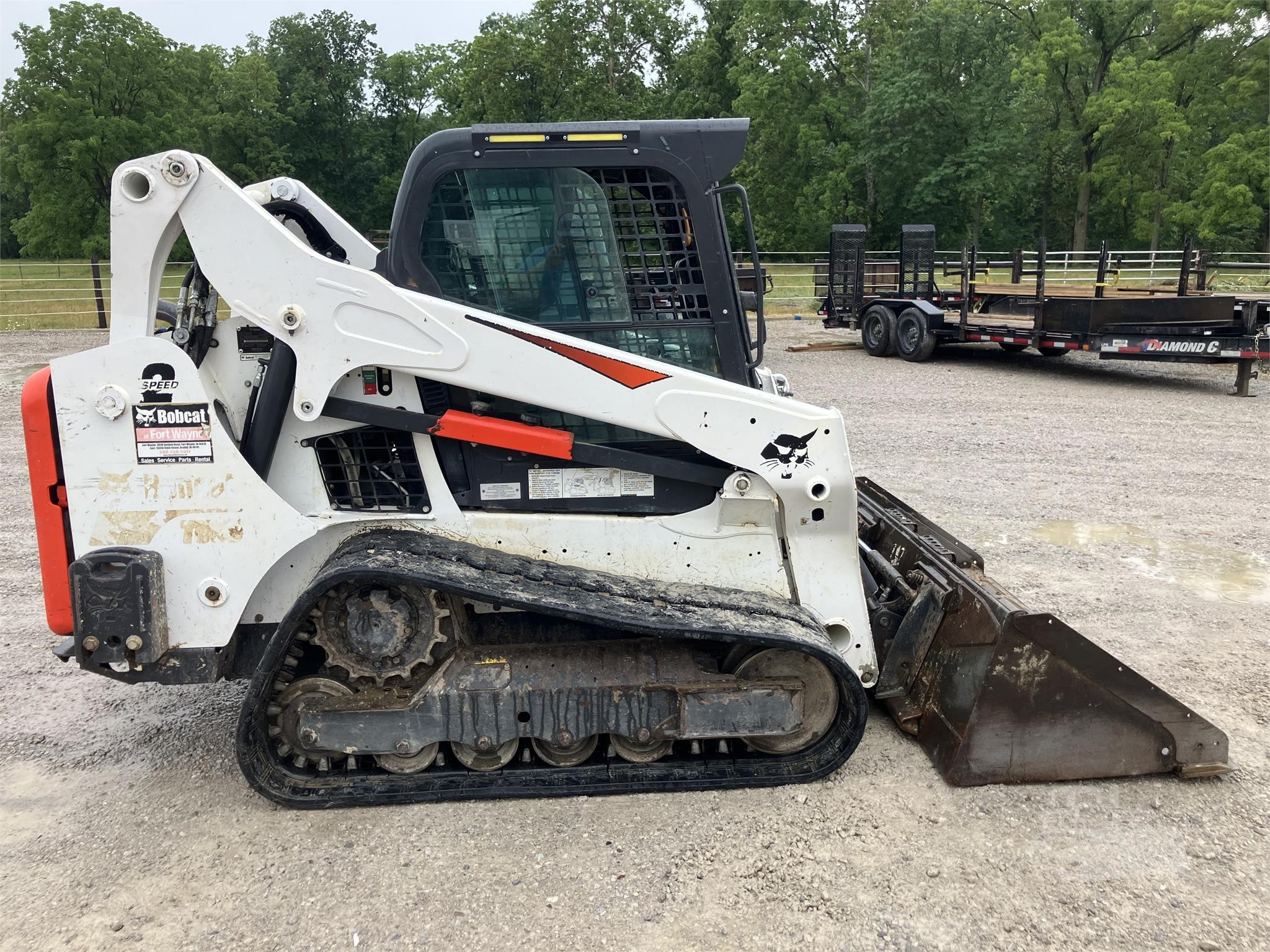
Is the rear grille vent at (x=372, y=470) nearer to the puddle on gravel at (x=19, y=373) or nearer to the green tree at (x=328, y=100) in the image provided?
the puddle on gravel at (x=19, y=373)

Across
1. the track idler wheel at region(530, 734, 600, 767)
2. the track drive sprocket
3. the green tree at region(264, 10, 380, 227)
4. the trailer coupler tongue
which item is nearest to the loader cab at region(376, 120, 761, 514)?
the track drive sprocket

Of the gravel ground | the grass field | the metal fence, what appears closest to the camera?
the gravel ground

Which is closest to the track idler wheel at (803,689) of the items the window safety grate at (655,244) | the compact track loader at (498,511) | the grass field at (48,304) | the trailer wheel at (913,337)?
the compact track loader at (498,511)

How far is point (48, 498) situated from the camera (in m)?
3.48

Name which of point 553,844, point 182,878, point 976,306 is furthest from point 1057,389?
point 182,878

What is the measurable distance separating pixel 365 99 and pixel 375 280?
2323 inches

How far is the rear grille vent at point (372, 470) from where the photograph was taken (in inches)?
143

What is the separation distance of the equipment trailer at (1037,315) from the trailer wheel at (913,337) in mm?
15

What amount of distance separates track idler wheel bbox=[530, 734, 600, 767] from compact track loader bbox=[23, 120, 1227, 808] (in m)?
0.02

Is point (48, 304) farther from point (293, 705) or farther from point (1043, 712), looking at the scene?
point (1043, 712)

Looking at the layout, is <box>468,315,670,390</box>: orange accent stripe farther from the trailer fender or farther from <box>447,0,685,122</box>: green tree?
<box>447,0,685,122</box>: green tree

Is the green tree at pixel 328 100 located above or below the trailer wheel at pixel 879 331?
above

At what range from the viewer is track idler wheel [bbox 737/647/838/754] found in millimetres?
3625

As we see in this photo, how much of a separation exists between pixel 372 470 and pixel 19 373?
13.2 m
